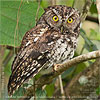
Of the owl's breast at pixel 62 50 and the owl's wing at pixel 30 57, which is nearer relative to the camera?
the owl's wing at pixel 30 57

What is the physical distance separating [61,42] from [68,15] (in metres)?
0.29

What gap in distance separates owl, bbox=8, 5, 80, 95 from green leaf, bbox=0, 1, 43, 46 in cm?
13

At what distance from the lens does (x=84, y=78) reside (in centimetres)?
332

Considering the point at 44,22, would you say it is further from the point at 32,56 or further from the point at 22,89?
the point at 22,89

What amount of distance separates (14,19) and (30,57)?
0.69m

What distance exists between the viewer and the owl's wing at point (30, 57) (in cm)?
248

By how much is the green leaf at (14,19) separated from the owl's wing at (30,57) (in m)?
0.17

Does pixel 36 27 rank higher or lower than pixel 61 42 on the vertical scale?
higher

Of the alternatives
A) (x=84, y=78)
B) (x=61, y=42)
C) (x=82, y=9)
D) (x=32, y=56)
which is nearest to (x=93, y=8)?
(x=82, y=9)

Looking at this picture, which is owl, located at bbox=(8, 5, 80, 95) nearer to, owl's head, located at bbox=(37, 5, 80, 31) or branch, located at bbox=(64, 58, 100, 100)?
owl's head, located at bbox=(37, 5, 80, 31)

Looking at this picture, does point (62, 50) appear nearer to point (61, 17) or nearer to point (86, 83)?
point (61, 17)

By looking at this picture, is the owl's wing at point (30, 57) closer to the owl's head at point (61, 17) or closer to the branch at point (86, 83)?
the owl's head at point (61, 17)

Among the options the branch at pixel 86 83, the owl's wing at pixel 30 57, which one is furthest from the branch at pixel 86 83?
the owl's wing at pixel 30 57

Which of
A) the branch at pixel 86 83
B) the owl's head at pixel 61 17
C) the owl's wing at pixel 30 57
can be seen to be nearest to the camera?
the owl's wing at pixel 30 57
